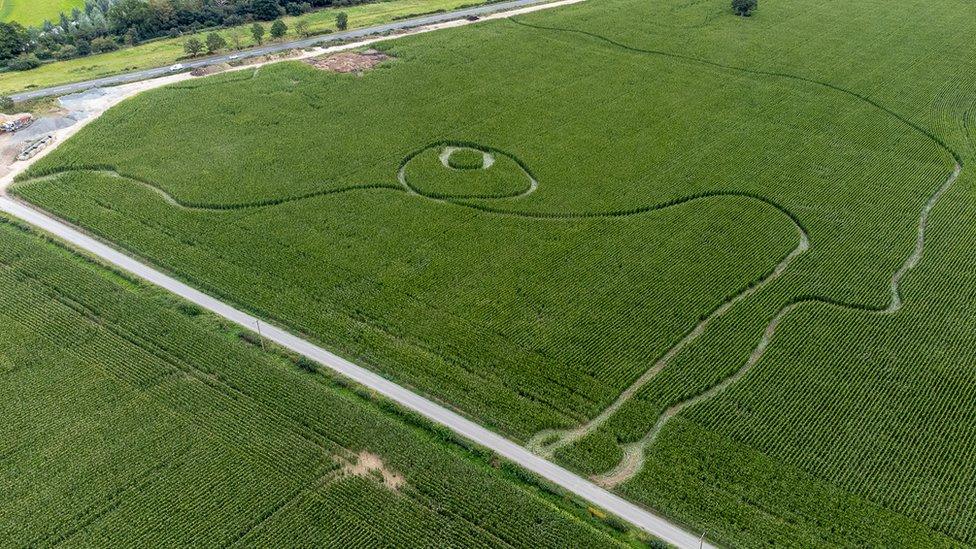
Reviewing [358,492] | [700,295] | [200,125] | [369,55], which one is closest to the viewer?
[358,492]

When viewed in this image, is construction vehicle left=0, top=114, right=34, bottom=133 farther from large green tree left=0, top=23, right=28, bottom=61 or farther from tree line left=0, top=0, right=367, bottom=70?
large green tree left=0, top=23, right=28, bottom=61

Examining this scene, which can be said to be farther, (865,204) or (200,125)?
(200,125)

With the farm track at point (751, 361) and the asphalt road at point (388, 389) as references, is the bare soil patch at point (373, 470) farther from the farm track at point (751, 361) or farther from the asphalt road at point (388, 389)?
the farm track at point (751, 361)

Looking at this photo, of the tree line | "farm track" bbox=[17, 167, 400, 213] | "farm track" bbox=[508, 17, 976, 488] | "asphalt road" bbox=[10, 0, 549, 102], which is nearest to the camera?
"farm track" bbox=[508, 17, 976, 488]

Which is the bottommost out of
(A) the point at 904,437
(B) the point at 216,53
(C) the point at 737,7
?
(A) the point at 904,437

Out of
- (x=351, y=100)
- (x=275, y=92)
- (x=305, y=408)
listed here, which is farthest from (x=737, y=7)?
(x=305, y=408)

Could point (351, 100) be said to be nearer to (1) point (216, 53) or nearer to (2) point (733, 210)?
(1) point (216, 53)

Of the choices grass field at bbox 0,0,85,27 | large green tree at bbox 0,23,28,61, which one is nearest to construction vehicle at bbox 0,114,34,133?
large green tree at bbox 0,23,28,61
